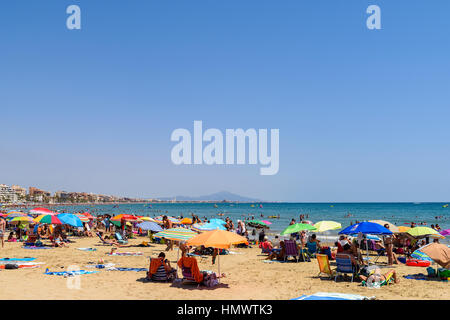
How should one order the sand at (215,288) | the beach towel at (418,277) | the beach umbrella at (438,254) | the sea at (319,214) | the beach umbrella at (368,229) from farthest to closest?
the sea at (319,214)
the beach umbrella at (368,229)
the beach towel at (418,277)
the beach umbrella at (438,254)
the sand at (215,288)

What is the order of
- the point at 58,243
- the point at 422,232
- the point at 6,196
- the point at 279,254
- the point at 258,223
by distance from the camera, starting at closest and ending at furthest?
the point at 279,254, the point at 422,232, the point at 58,243, the point at 258,223, the point at 6,196

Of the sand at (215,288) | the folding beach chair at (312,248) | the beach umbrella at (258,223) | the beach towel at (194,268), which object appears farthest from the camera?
the beach umbrella at (258,223)

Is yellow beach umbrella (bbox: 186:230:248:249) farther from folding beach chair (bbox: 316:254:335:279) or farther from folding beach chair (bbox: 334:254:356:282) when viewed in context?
folding beach chair (bbox: 334:254:356:282)

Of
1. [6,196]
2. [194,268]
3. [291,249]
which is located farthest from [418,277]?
[6,196]

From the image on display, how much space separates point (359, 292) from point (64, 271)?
8197 mm

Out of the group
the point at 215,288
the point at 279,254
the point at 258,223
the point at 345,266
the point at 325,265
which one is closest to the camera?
the point at 215,288

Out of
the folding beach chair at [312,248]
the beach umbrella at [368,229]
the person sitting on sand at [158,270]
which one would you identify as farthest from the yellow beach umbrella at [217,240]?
the folding beach chair at [312,248]

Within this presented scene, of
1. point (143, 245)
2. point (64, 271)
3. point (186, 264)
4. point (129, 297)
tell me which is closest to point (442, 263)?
point (186, 264)

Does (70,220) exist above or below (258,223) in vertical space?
above

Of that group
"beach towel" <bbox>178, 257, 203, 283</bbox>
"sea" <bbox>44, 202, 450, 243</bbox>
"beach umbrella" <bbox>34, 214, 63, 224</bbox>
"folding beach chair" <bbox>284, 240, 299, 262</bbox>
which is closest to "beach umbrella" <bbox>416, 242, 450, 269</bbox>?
"folding beach chair" <bbox>284, 240, 299, 262</bbox>

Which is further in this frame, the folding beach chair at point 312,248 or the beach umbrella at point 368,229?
the folding beach chair at point 312,248

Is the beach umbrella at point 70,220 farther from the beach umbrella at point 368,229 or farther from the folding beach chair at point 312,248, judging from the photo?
the beach umbrella at point 368,229

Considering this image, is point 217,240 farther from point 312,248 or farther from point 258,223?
point 258,223
